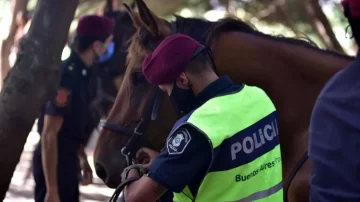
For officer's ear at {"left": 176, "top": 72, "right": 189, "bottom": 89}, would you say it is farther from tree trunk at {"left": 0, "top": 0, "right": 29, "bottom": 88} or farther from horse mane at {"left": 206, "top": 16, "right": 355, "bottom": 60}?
tree trunk at {"left": 0, "top": 0, "right": 29, "bottom": 88}

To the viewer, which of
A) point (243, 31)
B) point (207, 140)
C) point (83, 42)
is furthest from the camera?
point (83, 42)

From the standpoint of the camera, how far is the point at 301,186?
3398mm

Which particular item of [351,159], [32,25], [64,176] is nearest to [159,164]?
[351,159]

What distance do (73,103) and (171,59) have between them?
2325mm

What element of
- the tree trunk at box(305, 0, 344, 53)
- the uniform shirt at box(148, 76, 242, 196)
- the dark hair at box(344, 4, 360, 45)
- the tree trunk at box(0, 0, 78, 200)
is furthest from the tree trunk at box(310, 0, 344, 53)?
the dark hair at box(344, 4, 360, 45)

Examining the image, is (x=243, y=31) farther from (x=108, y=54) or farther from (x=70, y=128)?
(x=108, y=54)

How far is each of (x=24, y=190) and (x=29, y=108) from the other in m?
6.76

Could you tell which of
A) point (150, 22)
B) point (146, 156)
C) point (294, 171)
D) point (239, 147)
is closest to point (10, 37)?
point (150, 22)

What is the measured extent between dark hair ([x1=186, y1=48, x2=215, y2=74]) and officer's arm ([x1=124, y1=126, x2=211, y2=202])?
0.28 m

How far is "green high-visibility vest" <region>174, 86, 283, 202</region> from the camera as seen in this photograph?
2.34 meters

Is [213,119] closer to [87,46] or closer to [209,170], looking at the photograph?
[209,170]

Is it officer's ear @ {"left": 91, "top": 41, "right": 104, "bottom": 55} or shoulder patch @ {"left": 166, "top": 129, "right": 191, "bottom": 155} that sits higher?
shoulder patch @ {"left": 166, "top": 129, "right": 191, "bottom": 155}

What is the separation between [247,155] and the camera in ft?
8.00

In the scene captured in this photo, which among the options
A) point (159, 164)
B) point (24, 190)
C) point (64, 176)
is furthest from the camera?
point (24, 190)
